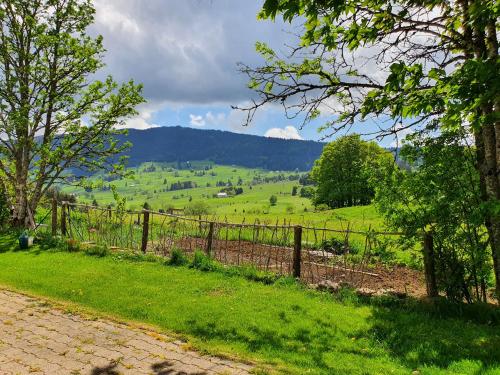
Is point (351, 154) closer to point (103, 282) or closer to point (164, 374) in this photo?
point (103, 282)

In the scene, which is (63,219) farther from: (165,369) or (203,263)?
(165,369)

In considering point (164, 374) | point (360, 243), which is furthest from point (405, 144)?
point (360, 243)

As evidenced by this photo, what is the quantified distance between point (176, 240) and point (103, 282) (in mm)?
7380

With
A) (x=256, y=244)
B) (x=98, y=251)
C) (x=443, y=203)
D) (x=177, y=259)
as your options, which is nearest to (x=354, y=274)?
(x=443, y=203)

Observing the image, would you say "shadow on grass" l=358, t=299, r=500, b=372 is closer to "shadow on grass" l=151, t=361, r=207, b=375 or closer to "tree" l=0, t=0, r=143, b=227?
"shadow on grass" l=151, t=361, r=207, b=375

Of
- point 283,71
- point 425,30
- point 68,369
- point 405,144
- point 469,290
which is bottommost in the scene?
point 68,369

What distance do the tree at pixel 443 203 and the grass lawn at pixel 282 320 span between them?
1.03 metres

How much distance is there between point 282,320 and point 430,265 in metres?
4.05

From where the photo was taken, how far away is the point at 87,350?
7449 millimetres

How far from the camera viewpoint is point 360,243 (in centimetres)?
2119

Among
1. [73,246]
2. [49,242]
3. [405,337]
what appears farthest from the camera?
[49,242]

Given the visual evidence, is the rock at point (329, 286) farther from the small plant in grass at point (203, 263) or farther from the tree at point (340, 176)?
the tree at point (340, 176)

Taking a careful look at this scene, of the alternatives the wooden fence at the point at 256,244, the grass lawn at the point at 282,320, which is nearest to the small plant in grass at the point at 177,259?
the wooden fence at the point at 256,244

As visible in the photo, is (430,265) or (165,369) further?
(430,265)
